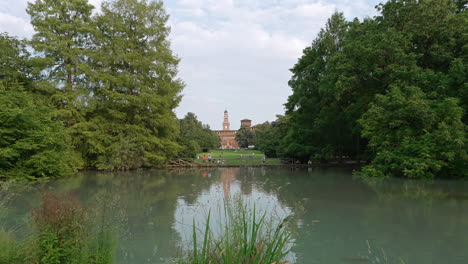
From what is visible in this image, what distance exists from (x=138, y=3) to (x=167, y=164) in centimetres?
1446

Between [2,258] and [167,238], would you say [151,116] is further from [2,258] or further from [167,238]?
[2,258]

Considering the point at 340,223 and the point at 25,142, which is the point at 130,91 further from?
the point at 340,223

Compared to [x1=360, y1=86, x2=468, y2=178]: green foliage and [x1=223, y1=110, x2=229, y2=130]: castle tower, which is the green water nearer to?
[x1=360, y1=86, x2=468, y2=178]: green foliage

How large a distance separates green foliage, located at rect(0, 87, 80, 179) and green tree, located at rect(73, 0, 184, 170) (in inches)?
261

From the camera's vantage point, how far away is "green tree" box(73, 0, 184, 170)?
2503 centimetres

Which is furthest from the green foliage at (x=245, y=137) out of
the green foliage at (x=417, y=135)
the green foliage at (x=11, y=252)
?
the green foliage at (x=11, y=252)

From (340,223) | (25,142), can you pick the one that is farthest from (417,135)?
(25,142)

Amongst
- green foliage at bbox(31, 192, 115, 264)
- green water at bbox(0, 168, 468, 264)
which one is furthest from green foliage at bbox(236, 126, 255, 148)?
green foliage at bbox(31, 192, 115, 264)

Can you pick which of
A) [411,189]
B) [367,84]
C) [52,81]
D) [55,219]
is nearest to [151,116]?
[52,81]

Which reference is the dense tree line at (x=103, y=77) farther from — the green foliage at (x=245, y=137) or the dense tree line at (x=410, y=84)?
the green foliage at (x=245, y=137)

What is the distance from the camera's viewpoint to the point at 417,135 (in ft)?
56.3

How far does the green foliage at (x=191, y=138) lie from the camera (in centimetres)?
3353

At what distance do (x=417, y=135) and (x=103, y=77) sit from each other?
878 inches

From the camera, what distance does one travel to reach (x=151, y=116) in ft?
88.3
